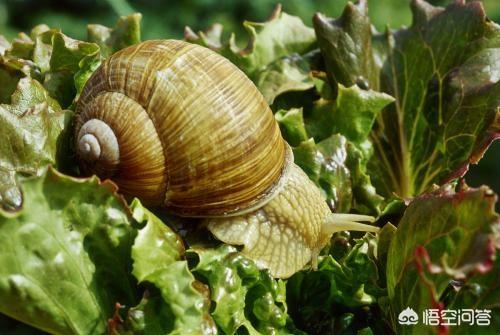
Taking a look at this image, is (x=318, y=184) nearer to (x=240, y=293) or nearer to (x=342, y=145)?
(x=342, y=145)

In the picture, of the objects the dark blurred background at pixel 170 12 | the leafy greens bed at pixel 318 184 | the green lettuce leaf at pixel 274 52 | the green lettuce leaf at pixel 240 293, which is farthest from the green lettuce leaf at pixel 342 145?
the dark blurred background at pixel 170 12

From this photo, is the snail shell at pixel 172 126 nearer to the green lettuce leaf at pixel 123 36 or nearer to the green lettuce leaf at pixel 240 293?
the green lettuce leaf at pixel 240 293

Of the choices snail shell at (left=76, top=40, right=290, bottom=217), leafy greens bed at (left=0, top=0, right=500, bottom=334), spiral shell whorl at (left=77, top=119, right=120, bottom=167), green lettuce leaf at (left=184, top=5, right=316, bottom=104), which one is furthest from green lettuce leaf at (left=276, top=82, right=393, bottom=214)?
spiral shell whorl at (left=77, top=119, right=120, bottom=167)

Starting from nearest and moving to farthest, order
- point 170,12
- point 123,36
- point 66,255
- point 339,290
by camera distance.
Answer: point 66,255
point 339,290
point 123,36
point 170,12

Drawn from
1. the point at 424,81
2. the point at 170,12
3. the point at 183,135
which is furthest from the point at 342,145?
the point at 170,12

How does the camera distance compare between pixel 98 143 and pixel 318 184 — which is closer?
pixel 98 143

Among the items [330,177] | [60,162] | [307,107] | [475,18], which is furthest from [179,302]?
[475,18]
